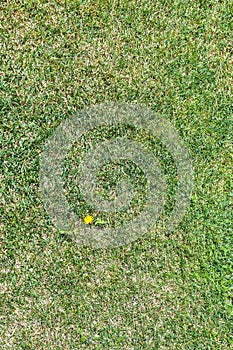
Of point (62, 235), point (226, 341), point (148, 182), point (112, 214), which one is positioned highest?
point (148, 182)

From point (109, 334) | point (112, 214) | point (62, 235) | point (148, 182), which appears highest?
point (148, 182)

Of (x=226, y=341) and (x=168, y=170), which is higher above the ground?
(x=168, y=170)

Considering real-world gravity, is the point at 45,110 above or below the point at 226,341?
above

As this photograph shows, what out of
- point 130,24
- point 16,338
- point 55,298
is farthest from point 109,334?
point 130,24

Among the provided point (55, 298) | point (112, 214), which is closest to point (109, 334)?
point (55, 298)

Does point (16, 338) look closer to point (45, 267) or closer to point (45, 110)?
point (45, 267)

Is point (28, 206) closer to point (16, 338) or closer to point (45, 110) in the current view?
point (45, 110)
